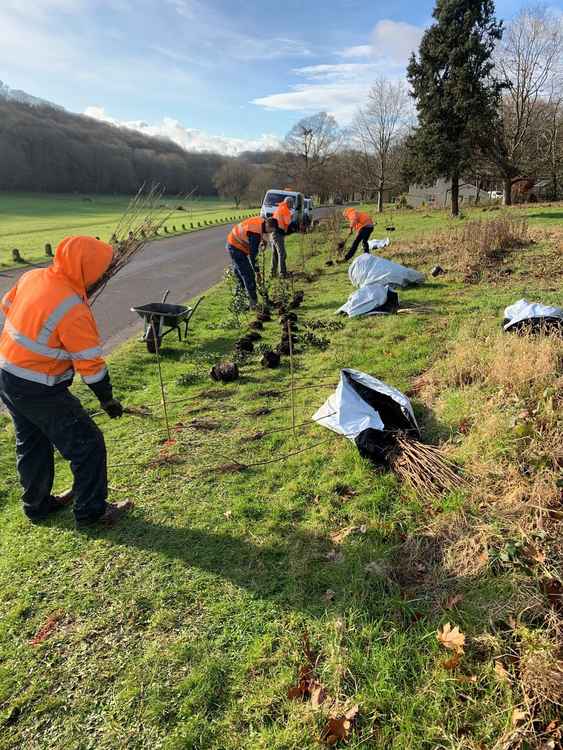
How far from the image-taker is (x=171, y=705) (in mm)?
2135


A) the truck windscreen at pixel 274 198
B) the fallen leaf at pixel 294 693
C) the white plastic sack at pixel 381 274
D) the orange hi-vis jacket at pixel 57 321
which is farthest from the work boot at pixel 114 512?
the truck windscreen at pixel 274 198

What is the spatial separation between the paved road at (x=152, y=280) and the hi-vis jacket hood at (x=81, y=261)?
4958 mm

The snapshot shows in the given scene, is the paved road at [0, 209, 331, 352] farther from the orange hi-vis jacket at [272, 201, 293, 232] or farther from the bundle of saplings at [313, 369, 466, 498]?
the bundle of saplings at [313, 369, 466, 498]

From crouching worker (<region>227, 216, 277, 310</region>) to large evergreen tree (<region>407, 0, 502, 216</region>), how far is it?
1685cm

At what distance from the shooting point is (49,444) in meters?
3.36

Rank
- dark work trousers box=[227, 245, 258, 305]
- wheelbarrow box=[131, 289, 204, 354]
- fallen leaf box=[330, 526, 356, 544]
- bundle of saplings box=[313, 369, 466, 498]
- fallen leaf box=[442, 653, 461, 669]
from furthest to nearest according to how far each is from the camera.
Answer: dark work trousers box=[227, 245, 258, 305]
wheelbarrow box=[131, 289, 204, 354]
bundle of saplings box=[313, 369, 466, 498]
fallen leaf box=[330, 526, 356, 544]
fallen leaf box=[442, 653, 461, 669]

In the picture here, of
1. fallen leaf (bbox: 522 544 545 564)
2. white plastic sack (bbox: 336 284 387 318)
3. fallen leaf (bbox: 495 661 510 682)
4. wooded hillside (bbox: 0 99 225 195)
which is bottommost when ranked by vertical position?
fallen leaf (bbox: 495 661 510 682)

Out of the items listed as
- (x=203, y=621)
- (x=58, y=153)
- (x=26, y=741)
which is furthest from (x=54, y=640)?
(x=58, y=153)

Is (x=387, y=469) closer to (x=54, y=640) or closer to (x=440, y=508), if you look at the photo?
(x=440, y=508)

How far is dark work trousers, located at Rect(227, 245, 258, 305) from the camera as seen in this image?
891 cm

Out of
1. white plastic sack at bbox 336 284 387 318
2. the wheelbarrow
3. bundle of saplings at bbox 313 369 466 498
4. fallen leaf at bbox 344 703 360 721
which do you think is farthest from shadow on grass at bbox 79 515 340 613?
white plastic sack at bbox 336 284 387 318

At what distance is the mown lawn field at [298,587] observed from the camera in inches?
79.7

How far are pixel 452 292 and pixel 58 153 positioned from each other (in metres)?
93.8

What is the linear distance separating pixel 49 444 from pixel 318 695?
2554 mm
